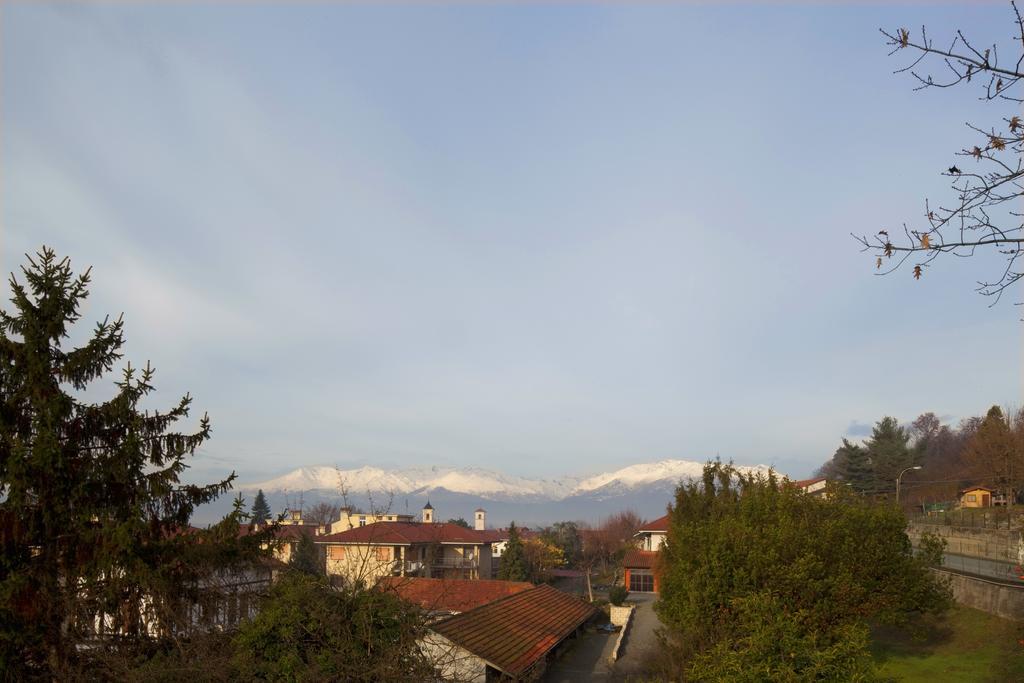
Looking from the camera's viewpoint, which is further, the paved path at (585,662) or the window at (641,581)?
the window at (641,581)

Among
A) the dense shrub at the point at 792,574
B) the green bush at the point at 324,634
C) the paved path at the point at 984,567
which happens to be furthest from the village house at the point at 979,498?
the green bush at the point at 324,634

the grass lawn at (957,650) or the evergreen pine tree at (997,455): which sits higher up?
the evergreen pine tree at (997,455)

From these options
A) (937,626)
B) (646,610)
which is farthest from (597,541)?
(937,626)

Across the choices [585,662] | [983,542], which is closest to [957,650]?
[585,662]

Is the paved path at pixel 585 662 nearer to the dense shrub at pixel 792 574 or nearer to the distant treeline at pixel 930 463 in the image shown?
the dense shrub at pixel 792 574

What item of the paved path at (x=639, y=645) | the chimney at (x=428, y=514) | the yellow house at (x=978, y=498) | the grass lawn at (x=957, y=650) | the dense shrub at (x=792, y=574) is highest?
the dense shrub at (x=792, y=574)

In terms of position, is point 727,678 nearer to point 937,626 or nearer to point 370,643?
point 370,643

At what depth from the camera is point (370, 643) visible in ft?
33.1

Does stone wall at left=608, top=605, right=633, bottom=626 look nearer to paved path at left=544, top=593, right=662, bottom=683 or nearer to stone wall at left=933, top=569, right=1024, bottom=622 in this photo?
paved path at left=544, top=593, right=662, bottom=683

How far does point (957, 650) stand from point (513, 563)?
34656 mm

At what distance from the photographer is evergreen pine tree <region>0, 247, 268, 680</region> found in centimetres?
1260

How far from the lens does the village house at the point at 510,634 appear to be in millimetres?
20375

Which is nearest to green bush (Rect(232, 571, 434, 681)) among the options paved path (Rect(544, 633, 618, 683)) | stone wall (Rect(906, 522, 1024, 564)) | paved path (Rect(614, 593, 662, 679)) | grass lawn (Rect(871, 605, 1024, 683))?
paved path (Rect(614, 593, 662, 679))

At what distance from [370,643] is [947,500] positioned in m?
76.0
